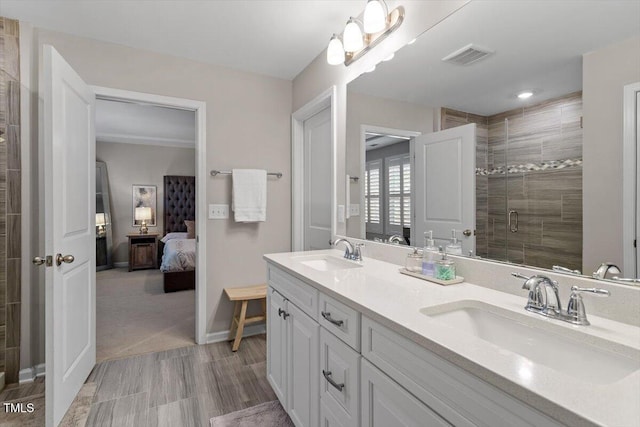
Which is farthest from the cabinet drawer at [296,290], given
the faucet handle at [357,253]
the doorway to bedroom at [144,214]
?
the doorway to bedroom at [144,214]

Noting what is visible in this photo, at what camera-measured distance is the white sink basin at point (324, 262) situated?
188 centimetres

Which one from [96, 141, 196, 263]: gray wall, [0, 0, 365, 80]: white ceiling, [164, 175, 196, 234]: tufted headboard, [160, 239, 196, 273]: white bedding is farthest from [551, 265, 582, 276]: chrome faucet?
[164, 175, 196, 234]: tufted headboard

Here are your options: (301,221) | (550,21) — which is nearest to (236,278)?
(301,221)

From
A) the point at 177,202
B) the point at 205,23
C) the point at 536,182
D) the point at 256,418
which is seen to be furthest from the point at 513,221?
the point at 177,202

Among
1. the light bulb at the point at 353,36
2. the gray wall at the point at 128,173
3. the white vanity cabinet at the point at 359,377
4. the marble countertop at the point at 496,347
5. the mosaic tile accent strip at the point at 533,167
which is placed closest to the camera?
the marble countertop at the point at 496,347

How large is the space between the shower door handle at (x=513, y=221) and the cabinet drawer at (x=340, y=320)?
0.68 metres

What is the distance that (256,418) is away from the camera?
1737 mm

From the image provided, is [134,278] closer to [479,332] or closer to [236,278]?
[236,278]

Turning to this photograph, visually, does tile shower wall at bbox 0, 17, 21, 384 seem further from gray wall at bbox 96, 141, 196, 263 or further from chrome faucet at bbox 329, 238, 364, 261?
gray wall at bbox 96, 141, 196, 263

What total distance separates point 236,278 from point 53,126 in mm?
1714

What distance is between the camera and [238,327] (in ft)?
8.50

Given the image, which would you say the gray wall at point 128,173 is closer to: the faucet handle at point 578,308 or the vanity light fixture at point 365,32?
the vanity light fixture at point 365,32

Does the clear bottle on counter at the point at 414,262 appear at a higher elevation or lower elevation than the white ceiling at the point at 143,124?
lower

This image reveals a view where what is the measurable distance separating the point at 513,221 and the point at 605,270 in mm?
308
